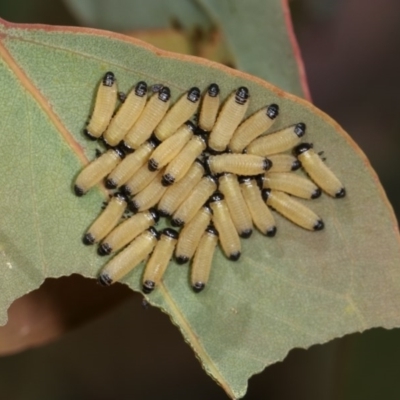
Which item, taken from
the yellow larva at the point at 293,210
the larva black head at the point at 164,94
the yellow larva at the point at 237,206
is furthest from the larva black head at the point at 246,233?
the larva black head at the point at 164,94

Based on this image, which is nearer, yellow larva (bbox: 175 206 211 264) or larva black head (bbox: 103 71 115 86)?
larva black head (bbox: 103 71 115 86)

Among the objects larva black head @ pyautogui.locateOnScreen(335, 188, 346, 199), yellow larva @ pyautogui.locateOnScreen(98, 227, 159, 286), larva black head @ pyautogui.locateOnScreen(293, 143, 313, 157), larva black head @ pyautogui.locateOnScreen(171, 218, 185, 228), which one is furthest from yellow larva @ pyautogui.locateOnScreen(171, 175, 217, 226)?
larva black head @ pyautogui.locateOnScreen(335, 188, 346, 199)

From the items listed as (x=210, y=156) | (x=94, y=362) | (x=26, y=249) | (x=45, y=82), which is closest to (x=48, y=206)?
(x=26, y=249)

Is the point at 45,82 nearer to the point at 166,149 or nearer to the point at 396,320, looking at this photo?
the point at 166,149

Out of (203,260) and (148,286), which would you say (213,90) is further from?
(148,286)

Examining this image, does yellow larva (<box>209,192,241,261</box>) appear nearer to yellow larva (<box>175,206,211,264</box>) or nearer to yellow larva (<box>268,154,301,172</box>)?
yellow larva (<box>175,206,211,264</box>)

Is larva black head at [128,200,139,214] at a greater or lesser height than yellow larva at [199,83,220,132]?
lesser

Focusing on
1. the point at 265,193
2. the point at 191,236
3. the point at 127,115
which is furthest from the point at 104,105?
the point at 265,193

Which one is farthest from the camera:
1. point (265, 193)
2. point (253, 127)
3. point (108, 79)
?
point (265, 193)
